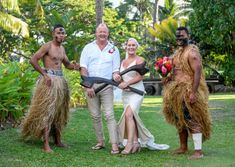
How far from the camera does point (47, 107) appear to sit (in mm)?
6863

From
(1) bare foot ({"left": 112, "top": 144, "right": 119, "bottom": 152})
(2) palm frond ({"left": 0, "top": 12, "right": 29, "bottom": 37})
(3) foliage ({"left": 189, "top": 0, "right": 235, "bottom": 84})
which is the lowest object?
(1) bare foot ({"left": 112, "top": 144, "right": 119, "bottom": 152})

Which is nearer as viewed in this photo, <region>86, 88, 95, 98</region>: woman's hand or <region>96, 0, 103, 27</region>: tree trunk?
<region>86, 88, 95, 98</region>: woman's hand

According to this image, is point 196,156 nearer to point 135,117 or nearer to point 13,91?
point 135,117

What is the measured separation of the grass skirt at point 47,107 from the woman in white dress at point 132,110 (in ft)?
3.02

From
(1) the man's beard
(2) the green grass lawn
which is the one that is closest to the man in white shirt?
(2) the green grass lawn

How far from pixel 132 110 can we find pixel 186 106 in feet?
2.82

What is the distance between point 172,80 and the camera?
6660mm

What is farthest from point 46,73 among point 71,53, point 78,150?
point 71,53

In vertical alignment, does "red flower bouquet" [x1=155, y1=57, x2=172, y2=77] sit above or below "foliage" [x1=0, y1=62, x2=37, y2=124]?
above

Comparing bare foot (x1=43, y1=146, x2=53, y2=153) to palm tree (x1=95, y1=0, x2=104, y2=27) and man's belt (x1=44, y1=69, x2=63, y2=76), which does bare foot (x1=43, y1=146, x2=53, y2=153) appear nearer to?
man's belt (x1=44, y1=69, x2=63, y2=76)

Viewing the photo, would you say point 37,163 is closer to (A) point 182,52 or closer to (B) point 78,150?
(B) point 78,150

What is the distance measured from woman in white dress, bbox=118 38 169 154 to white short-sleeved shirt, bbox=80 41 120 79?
177 mm

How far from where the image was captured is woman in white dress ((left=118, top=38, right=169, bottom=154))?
6.85 metres

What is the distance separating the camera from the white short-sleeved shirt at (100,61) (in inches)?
273
